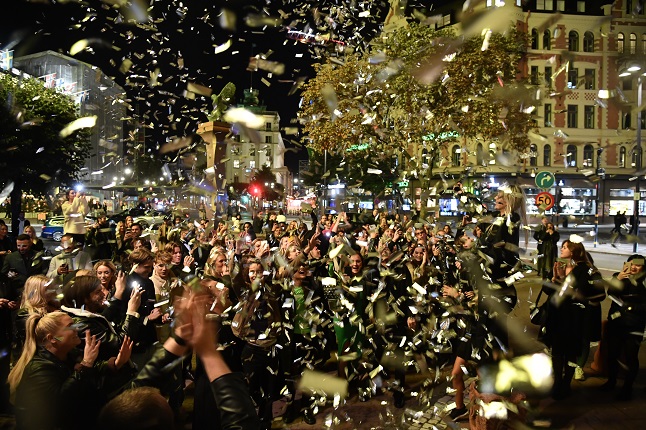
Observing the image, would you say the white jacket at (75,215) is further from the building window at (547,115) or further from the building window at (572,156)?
the building window at (572,156)

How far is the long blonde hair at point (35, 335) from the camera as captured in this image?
3.07 m

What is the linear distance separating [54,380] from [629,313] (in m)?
6.14

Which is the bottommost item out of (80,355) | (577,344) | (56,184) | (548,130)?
(577,344)

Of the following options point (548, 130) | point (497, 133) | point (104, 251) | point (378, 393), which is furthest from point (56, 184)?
point (548, 130)

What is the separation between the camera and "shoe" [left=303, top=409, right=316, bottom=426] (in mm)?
5629

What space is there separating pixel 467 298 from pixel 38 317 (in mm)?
4528

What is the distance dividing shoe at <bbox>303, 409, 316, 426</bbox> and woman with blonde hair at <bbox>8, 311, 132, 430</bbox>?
9.51 feet

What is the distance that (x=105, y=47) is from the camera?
812cm

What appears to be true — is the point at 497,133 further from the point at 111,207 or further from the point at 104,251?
the point at 111,207

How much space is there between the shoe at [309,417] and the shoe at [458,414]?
5.02 feet

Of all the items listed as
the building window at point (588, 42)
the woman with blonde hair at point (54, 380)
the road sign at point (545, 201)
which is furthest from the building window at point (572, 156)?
the woman with blonde hair at point (54, 380)

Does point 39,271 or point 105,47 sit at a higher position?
point 105,47

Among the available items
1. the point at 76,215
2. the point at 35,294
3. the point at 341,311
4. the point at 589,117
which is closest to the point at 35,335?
the point at 35,294

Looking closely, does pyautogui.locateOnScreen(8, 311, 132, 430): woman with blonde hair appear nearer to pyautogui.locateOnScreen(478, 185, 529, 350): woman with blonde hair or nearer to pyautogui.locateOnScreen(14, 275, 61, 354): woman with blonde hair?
pyautogui.locateOnScreen(14, 275, 61, 354): woman with blonde hair
